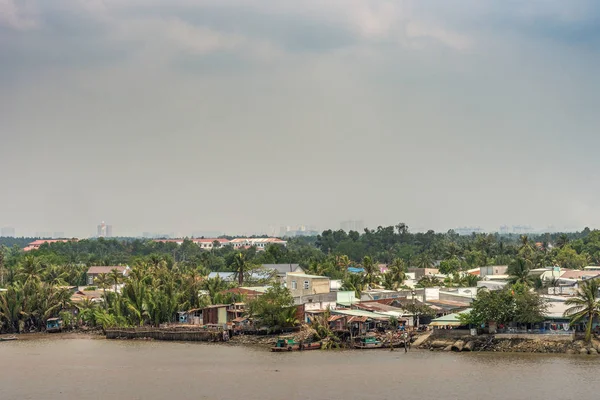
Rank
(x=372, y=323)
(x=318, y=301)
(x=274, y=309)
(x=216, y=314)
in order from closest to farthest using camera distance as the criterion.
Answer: (x=372, y=323) → (x=274, y=309) → (x=318, y=301) → (x=216, y=314)

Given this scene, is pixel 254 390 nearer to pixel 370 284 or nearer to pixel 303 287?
pixel 303 287

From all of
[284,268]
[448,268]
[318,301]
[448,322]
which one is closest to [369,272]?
[318,301]

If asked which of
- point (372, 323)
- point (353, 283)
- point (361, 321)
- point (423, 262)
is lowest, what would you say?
point (372, 323)

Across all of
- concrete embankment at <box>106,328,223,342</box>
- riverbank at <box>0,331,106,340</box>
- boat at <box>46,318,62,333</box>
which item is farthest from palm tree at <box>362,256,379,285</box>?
boat at <box>46,318,62,333</box>

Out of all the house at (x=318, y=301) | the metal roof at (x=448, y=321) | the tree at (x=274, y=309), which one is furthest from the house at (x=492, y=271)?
the metal roof at (x=448, y=321)

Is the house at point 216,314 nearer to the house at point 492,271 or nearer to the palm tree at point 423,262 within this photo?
the house at point 492,271

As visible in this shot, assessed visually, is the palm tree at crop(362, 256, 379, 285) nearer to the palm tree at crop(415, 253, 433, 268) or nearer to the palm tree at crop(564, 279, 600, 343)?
the palm tree at crop(564, 279, 600, 343)

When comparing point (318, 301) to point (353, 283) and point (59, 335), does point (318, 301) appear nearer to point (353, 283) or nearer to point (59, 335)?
point (353, 283)
